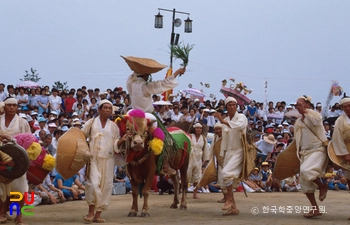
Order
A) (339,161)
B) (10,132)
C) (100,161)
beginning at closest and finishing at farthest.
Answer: (10,132) → (100,161) → (339,161)

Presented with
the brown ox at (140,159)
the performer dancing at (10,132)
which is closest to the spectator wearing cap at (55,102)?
the brown ox at (140,159)

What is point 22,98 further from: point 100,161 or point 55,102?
point 100,161

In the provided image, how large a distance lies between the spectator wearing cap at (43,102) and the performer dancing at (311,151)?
10.0m

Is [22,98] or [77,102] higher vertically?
[22,98]

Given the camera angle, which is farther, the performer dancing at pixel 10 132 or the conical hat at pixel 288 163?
the conical hat at pixel 288 163

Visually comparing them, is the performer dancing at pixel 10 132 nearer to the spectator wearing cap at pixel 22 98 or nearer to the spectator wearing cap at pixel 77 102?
the spectator wearing cap at pixel 22 98

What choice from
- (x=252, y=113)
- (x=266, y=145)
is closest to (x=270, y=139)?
(x=266, y=145)

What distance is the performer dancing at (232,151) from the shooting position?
37.3 ft

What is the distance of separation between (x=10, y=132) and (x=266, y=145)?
36.6ft

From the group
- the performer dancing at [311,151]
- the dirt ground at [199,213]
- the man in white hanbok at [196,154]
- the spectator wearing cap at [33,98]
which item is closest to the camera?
the dirt ground at [199,213]

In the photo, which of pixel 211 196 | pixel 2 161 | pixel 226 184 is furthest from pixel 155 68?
pixel 211 196

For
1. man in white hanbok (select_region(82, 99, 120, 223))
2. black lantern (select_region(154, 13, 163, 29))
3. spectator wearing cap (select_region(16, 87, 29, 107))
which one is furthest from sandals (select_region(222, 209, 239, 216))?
black lantern (select_region(154, 13, 163, 29))

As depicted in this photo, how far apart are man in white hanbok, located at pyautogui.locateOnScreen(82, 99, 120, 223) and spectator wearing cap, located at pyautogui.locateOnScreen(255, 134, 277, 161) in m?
9.59

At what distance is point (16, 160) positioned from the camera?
9344 millimetres
